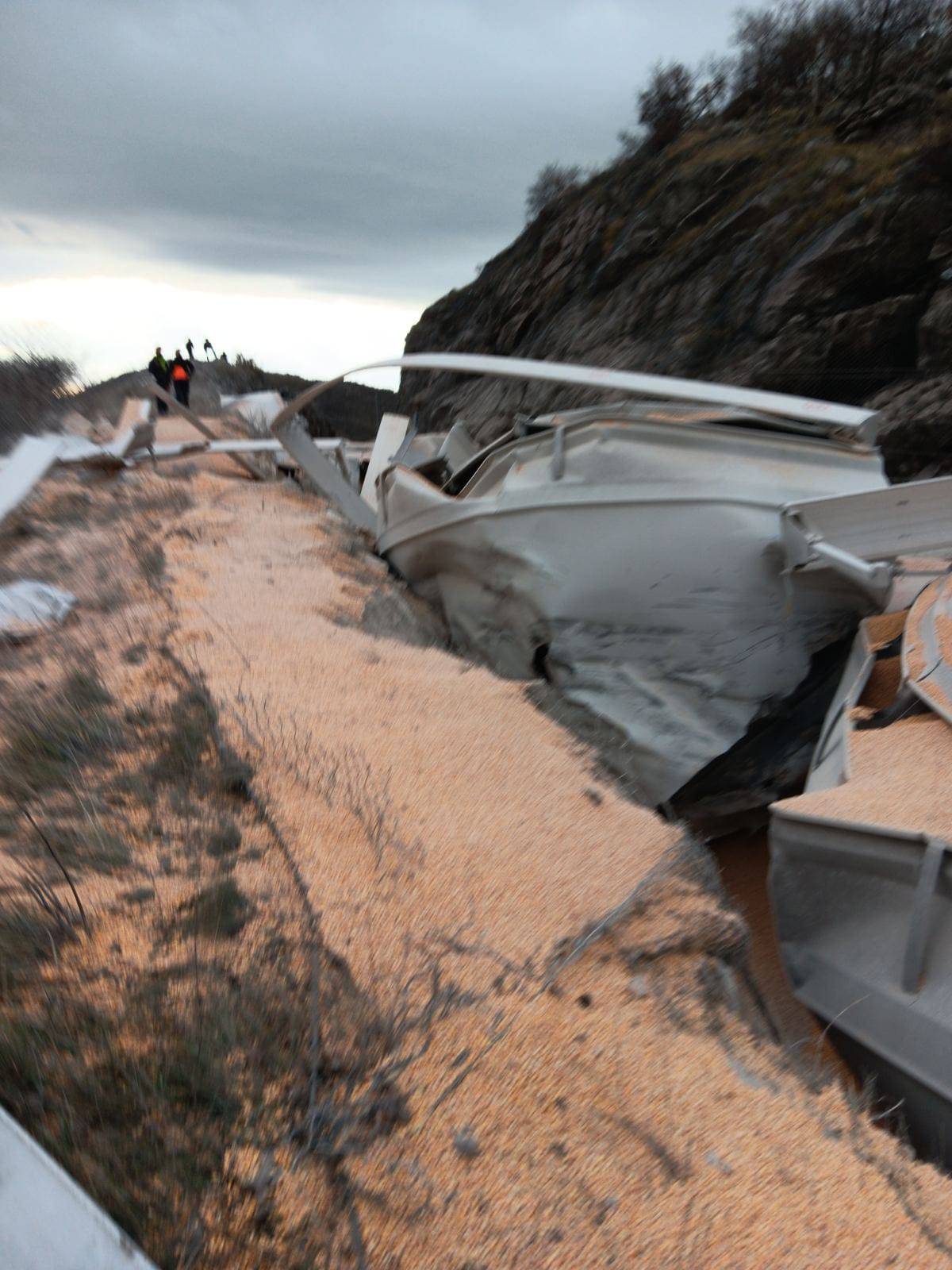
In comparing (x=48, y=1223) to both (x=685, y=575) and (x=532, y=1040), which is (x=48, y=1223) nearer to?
(x=532, y=1040)

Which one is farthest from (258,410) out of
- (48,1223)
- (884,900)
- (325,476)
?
(48,1223)

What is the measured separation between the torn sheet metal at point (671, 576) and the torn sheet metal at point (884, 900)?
820mm

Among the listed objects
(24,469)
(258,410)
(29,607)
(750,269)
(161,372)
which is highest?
(750,269)

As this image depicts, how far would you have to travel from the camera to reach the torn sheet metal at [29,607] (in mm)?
4328

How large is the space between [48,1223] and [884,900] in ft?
10.0

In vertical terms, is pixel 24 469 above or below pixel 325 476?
above

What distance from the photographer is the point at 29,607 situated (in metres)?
4.55

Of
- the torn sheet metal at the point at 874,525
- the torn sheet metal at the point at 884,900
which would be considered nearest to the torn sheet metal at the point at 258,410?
the torn sheet metal at the point at 874,525

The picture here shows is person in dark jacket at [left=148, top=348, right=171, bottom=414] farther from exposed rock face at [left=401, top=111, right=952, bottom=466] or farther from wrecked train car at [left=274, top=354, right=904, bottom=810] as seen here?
wrecked train car at [left=274, top=354, right=904, bottom=810]

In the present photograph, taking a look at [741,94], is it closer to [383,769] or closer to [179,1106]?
[383,769]

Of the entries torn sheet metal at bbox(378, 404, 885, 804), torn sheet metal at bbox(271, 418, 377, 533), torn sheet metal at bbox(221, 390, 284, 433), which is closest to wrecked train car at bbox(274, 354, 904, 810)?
torn sheet metal at bbox(378, 404, 885, 804)

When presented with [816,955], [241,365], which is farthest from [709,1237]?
[241,365]

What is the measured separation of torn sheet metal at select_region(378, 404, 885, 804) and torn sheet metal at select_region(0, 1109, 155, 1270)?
12.7 ft

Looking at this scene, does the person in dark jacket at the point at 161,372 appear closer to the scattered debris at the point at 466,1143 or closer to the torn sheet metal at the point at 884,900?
the torn sheet metal at the point at 884,900
